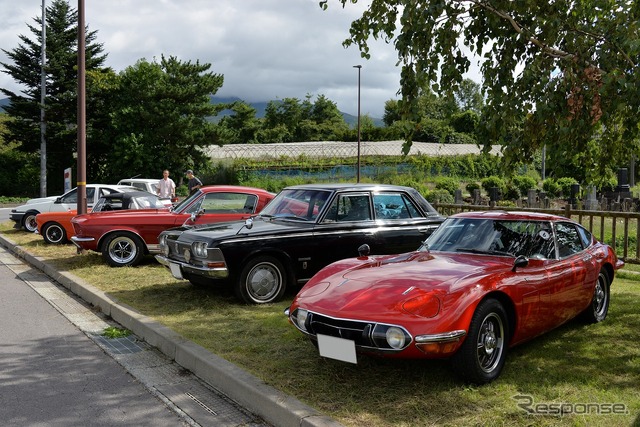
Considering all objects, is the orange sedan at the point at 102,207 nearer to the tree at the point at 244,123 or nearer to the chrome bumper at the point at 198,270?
the chrome bumper at the point at 198,270

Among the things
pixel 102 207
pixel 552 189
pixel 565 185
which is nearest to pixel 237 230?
pixel 102 207

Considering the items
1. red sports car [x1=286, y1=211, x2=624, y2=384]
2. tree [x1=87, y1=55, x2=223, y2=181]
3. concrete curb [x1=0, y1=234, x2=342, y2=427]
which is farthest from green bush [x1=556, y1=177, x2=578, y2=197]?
concrete curb [x1=0, y1=234, x2=342, y2=427]

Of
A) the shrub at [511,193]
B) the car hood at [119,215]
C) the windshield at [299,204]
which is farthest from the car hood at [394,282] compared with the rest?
the shrub at [511,193]

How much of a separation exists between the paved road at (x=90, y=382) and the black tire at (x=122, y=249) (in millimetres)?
2914

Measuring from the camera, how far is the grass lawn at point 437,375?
3.69 metres

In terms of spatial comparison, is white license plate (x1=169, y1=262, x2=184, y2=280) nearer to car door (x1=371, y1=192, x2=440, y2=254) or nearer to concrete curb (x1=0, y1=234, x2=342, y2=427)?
concrete curb (x1=0, y1=234, x2=342, y2=427)

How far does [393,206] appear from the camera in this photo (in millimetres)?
8031

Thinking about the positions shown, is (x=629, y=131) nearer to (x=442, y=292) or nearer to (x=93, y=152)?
(x=442, y=292)

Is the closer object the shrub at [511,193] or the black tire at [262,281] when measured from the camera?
the black tire at [262,281]

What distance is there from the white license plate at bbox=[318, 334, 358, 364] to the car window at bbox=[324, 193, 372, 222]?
344 centimetres

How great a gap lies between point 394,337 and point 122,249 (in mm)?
7345

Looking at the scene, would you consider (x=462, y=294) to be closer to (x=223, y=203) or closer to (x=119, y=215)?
(x=223, y=203)

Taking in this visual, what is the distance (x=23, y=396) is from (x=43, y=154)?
3495 centimetres

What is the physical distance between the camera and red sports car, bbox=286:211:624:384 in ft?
12.9
